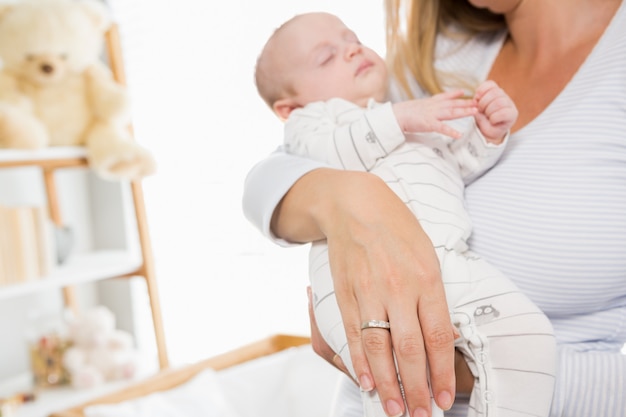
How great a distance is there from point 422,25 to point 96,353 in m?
1.95

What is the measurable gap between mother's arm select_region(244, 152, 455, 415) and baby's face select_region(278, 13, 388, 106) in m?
0.28

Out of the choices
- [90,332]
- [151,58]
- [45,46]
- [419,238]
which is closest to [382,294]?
[419,238]

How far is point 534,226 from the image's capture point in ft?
2.89

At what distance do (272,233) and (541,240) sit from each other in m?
0.38

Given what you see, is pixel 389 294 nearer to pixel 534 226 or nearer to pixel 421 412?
pixel 421 412

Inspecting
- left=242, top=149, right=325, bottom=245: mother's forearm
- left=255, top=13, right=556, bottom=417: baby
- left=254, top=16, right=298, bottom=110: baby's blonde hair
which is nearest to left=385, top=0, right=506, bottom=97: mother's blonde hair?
left=255, top=13, right=556, bottom=417: baby

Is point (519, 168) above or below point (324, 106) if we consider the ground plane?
below

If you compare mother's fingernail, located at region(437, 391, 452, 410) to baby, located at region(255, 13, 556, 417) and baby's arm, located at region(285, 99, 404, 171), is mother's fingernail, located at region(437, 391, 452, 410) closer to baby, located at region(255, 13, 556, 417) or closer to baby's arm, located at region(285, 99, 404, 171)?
baby, located at region(255, 13, 556, 417)

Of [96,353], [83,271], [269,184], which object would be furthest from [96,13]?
[269,184]

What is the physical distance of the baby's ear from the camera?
1.11 metres

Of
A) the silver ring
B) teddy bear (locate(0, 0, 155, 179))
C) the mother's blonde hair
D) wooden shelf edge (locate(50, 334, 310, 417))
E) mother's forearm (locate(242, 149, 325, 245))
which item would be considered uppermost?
teddy bear (locate(0, 0, 155, 179))

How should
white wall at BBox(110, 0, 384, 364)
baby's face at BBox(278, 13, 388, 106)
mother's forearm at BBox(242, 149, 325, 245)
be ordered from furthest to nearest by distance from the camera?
white wall at BBox(110, 0, 384, 364) → baby's face at BBox(278, 13, 388, 106) → mother's forearm at BBox(242, 149, 325, 245)

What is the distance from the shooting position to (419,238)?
719 mm

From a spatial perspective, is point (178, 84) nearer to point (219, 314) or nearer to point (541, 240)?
point (219, 314)
